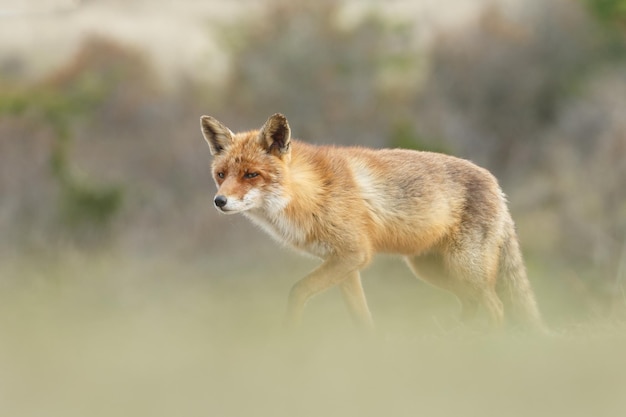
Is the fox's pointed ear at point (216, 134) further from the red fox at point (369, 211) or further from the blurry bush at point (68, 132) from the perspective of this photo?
the blurry bush at point (68, 132)

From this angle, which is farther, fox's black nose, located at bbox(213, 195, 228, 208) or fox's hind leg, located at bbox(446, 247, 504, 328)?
fox's hind leg, located at bbox(446, 247, 504, 328)

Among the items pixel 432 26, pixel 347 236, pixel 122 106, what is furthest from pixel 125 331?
pixel 432 26

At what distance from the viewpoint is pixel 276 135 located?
22.9 feet

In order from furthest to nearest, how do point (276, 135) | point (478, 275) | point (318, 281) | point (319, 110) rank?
point (319, 110) < point (478, 275) < point (276, 135) < point (318, 281)

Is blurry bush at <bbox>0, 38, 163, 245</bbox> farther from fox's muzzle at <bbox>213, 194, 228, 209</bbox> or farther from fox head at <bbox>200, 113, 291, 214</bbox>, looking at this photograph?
fox's muzzle at <bbox>213, 194, 228, 209</bbox>

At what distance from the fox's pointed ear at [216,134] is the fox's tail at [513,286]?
2593mm

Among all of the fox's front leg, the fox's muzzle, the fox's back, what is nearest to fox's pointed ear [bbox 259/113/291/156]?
the fox's back

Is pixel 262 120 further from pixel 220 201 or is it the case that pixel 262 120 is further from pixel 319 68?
pixel 220 201

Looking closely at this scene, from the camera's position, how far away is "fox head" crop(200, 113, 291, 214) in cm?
677

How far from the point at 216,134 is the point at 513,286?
294cm

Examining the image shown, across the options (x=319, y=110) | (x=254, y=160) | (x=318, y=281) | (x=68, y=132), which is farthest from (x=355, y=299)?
(x=319, y=110)

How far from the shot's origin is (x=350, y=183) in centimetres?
735

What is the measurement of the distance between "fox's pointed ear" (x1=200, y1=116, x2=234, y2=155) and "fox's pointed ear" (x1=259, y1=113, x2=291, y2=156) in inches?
11.4

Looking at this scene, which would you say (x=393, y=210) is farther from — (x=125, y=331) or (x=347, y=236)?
(x=125, y=331)
